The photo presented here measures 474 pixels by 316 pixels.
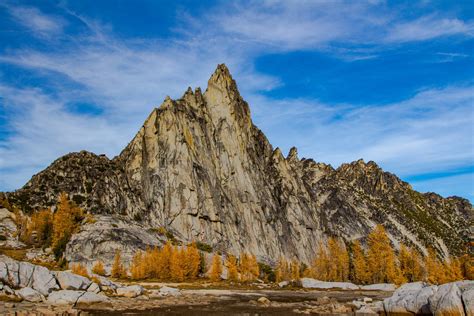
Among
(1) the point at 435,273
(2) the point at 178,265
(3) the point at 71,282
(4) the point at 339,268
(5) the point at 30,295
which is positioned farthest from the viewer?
(4) the point at 339,268

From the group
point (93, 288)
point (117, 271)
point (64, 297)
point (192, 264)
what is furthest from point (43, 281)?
point (192, 264)

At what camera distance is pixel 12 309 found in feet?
132

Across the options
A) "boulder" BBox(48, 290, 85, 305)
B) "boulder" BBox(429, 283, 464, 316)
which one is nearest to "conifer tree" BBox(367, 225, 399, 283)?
"boulder" BBox(429, 283, 464, 316)

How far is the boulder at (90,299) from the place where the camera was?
49.8m

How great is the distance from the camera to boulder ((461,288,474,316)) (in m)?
31.5

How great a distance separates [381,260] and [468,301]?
10145 cm

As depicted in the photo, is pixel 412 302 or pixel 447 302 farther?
pixel 412 302

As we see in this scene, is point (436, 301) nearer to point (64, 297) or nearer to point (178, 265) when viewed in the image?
point (64, 297)

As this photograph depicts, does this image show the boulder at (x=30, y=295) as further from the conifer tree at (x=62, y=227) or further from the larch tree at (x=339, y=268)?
the larch tree at (x=339, y=268)

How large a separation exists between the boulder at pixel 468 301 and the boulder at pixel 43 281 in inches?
1841

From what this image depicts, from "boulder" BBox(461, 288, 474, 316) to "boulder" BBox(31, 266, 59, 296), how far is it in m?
46.8

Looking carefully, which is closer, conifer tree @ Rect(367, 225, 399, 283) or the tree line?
the tree line

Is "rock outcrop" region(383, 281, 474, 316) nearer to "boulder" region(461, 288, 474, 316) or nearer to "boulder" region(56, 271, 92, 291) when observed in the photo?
"boulder" region(461, 288, 474, 316)

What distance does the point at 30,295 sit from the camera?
4856cm
